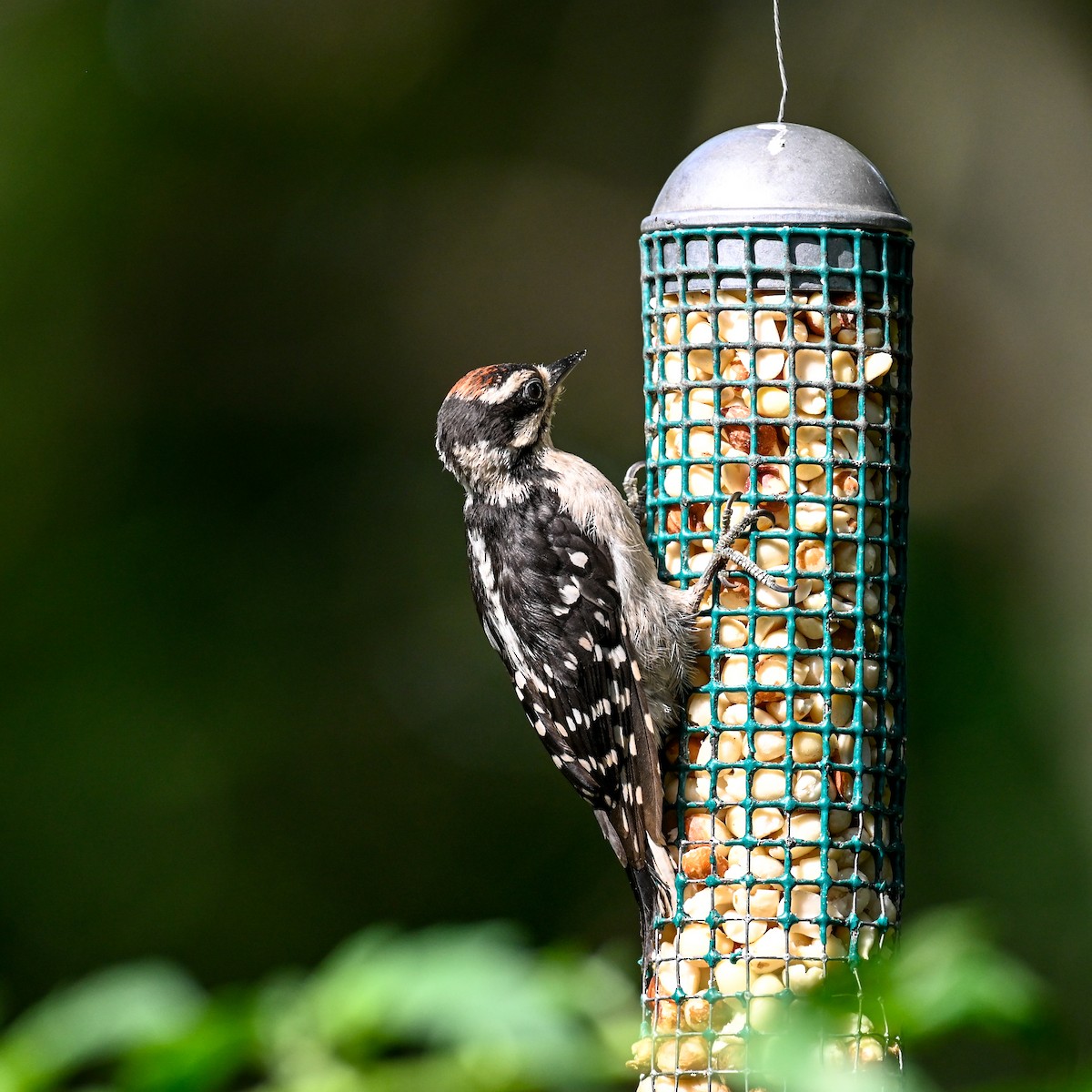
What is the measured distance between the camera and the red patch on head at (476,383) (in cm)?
465

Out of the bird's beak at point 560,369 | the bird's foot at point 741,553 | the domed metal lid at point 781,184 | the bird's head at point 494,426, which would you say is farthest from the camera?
the bird's beak at point 560,369

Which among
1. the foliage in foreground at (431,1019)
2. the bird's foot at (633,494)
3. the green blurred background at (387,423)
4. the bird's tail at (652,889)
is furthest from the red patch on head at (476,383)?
the green blurred background at (387,423)

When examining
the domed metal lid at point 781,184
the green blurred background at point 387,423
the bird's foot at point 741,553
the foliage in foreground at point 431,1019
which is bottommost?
the foliage in foreground at point 431,1019

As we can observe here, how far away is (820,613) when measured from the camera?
4.08m

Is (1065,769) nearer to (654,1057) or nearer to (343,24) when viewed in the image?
(654,1057)

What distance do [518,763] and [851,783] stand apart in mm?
5249

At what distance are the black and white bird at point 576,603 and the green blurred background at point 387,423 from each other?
4.11 metres

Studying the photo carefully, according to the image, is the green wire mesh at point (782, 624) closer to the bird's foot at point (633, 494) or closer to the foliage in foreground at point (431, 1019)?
the bird's foot at point (633, 494)

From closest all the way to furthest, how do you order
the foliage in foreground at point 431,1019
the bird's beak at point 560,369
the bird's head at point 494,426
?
1. the foliage in foreground at point 431,1019
2. the bird's head at point 494,426
3. the bird's beak at point 560,369

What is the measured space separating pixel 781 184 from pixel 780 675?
1.13 metres

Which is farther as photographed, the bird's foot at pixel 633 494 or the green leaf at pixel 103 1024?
the bird's foot at pixel 633 494

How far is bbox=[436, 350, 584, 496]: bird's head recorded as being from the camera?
4.62m

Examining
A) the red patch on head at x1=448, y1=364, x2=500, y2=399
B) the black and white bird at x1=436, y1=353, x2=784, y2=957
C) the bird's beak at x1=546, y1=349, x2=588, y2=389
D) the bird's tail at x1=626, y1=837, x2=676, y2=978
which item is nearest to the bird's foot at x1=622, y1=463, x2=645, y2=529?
the black and white bird at x1=436, y1=353, x2=784, y2=957

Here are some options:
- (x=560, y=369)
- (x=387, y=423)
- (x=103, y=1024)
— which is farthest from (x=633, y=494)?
(x=387, y=423)
